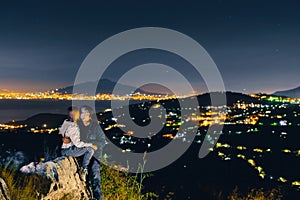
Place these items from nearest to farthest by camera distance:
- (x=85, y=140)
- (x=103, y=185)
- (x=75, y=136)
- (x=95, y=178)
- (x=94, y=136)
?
1. (x=75, y=136)
2. (x=95, y=178)
3. (x=85, y=140)
4. (x=94, y=136)
5. (x=103, y=185)

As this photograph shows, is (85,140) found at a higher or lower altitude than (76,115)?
Result: lower

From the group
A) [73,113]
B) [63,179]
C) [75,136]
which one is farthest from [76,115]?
[63,179]

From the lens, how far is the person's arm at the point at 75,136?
662cm

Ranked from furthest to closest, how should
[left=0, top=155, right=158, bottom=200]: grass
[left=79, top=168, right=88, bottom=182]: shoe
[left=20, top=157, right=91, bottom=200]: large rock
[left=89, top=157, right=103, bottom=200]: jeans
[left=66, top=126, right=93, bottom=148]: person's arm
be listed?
[left=89, top=157, right=103, bottom=200]: jeans
[left=66, top=126, right=93, bottom=148]: person's arm
[left=79, top=168, right=88, bottom=182]: shoe
[left=0, top=155, right=158, bottom=200]: grass
[left=20, top=157, right=91, bottom=200]: large rock

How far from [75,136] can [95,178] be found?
0.79m

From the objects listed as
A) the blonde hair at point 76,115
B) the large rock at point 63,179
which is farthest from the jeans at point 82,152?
the blonde hair at point 76,115

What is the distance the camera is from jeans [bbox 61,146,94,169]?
6.63 metres

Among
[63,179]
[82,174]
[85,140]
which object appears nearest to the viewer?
[63,179]

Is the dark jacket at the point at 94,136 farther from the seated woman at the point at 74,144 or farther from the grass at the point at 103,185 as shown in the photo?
the grass at the point at 103,185

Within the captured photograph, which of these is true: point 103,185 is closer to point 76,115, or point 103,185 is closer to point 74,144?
point 74,144

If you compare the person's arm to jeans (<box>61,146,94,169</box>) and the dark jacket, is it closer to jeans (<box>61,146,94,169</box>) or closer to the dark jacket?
jeans (<box>61,146,94,169</box>)

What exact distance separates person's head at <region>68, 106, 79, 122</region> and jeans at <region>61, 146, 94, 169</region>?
0.49 m

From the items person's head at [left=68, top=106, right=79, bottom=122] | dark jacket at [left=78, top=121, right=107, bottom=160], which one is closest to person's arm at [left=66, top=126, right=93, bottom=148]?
person's head at [left=68, top=106, right=79, bottom=122]

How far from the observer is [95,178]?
22.4ft
